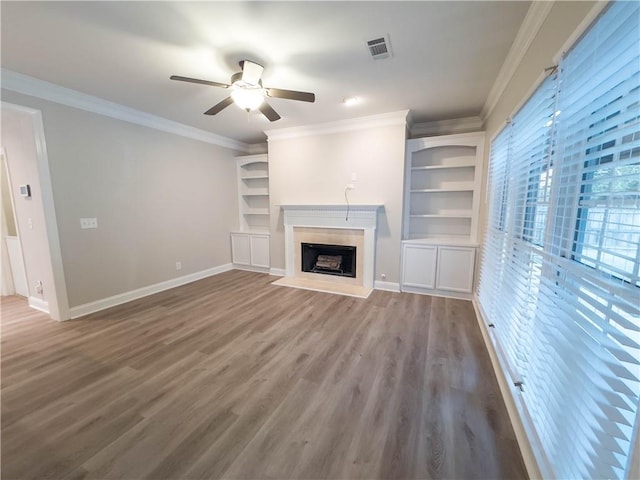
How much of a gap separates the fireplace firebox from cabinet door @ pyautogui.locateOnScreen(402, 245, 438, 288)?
0.81 metres

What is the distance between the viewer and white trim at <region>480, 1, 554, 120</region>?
158 centimetres

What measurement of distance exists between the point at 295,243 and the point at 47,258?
123 inches

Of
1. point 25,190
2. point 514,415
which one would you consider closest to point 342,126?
point 514,415

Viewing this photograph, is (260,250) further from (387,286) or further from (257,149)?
(387,286)

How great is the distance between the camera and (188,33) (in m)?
1.91

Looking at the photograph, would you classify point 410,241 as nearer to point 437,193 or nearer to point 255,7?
point 437,193

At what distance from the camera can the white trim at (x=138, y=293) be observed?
3107 mm

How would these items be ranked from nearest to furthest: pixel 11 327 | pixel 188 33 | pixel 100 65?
pixel 188 33 < pixel 100 65 < pixel 11 327

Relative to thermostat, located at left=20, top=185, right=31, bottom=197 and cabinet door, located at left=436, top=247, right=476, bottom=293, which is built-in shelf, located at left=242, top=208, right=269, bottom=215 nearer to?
thermostat, located at left=20, top=185, right=31, bottom=197

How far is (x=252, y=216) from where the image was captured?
18.0 ft

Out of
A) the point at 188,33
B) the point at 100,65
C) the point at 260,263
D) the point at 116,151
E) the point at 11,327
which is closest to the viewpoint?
the point at 188,33

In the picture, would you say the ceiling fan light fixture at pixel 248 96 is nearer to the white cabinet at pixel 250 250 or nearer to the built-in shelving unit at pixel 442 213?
the built-in shelving unit at pixel 442 213

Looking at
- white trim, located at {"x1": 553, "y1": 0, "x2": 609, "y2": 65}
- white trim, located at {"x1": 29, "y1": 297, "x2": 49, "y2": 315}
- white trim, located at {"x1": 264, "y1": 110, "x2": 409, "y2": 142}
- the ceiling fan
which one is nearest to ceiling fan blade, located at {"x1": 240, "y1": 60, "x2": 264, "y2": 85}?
the ceiling fan

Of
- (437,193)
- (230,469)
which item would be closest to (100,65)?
(230,469)
